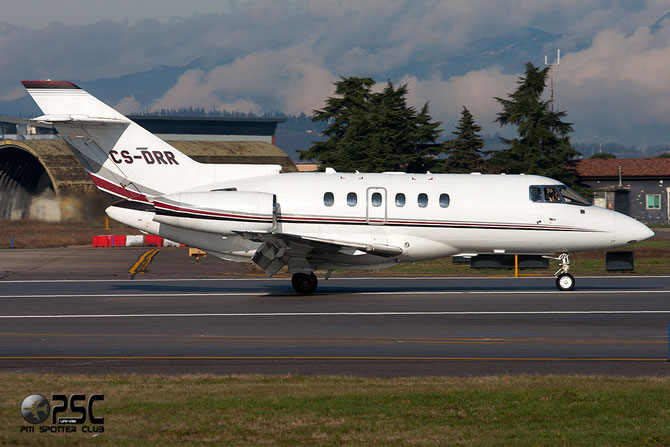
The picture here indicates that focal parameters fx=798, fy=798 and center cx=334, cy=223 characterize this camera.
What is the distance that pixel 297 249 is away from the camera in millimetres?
23250

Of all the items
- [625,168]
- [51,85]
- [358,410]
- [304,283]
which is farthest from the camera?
[625,168]

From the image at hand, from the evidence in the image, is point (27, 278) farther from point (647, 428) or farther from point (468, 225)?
point (647, 428)

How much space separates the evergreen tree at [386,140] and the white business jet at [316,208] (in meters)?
33.6

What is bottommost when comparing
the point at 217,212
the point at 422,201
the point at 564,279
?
the point at 564,279

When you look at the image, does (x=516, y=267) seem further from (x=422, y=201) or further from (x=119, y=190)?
(x=119, y=190)

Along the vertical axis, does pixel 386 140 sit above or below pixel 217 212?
above

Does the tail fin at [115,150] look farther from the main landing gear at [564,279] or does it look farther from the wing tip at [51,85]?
the main landing gear at [564,279]

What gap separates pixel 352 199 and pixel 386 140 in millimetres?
36633

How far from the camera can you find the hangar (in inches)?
2146

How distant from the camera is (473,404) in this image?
34.9 ft

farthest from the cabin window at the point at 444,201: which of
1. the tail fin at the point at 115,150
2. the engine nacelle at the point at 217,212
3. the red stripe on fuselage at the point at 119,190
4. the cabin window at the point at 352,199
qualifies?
the red stripe on fuselage at the point at 119,190

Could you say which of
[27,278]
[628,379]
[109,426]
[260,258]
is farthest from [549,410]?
[27,278]

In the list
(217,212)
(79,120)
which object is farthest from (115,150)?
(217,212)

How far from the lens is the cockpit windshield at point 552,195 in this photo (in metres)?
24.5
